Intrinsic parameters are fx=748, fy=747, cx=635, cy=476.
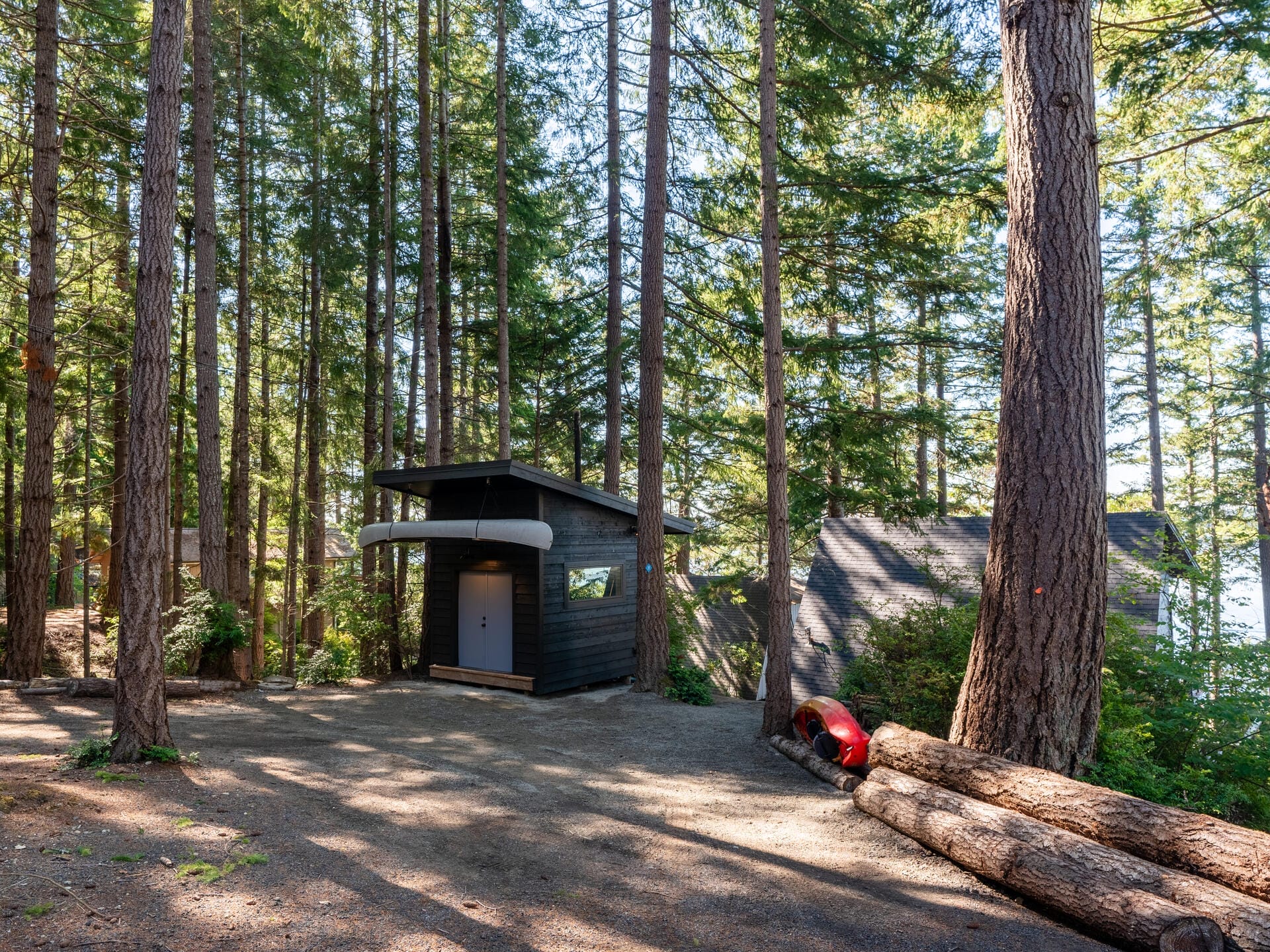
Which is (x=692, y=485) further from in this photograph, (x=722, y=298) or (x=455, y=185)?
(x=455, y=185)

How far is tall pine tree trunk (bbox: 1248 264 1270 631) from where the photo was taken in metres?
19.2

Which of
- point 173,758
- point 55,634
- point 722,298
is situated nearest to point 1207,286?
point 722,298

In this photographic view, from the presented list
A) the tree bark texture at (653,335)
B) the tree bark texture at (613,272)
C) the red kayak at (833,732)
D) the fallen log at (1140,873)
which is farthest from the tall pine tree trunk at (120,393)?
the fallen log at (1140,873)

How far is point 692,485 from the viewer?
64.2 feet

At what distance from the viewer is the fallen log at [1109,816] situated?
3623mm

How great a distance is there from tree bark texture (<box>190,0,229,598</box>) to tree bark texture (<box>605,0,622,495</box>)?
21.4 ft

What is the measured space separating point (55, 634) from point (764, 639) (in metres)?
15.2

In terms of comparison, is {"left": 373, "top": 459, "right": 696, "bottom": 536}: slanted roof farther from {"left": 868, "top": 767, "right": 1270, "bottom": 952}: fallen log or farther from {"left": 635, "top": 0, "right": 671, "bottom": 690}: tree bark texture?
{"left": 868, "top": 767, "right": 1270, "bottom": 952}: fallen log

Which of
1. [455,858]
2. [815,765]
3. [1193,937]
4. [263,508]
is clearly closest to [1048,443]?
[1193,937]

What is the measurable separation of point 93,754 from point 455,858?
3236 mm

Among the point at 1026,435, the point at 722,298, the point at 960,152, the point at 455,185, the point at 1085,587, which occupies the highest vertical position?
the point at 960,152

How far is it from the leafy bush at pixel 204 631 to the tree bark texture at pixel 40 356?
5.17 ft

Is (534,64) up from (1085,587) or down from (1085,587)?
up

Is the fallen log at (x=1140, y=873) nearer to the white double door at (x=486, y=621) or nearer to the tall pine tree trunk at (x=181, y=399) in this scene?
the white double door at (x=486, y=621)
